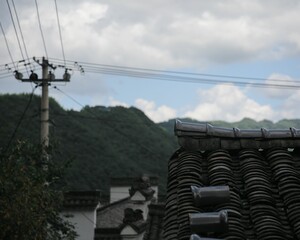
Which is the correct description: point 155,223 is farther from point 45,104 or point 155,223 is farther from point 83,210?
point 45,104

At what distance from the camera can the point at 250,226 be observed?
586cm

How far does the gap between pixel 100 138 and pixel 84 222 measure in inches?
1473

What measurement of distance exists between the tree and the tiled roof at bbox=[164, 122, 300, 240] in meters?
8.94

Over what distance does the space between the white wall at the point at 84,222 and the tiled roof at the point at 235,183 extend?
56.7 ft

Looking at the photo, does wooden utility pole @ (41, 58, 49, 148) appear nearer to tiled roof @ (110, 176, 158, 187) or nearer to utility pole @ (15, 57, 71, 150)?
utility pole @ (15, 57, 71, 150)

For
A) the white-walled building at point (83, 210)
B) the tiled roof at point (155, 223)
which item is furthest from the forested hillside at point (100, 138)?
the tiled roof at point (155, 223)

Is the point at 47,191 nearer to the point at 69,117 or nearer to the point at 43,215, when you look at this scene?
the point at 43,215

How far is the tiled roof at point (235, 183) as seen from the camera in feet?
18.6

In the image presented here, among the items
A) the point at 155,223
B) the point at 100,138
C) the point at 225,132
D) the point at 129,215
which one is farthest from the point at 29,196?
the point at 100,138

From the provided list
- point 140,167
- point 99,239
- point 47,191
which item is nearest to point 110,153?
point 140,167

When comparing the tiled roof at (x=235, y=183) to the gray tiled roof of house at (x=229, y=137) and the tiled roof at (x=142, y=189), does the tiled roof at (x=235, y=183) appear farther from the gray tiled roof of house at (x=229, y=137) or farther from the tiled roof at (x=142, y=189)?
the tiled roof at (x=142, y=189)

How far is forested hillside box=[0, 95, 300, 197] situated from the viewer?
51.8m

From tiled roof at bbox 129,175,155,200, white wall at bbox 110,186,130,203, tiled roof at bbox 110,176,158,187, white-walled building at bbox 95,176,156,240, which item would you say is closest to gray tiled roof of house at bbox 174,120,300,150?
white-walled building at bbox 95,176,156,240

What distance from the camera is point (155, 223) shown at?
681 inches
